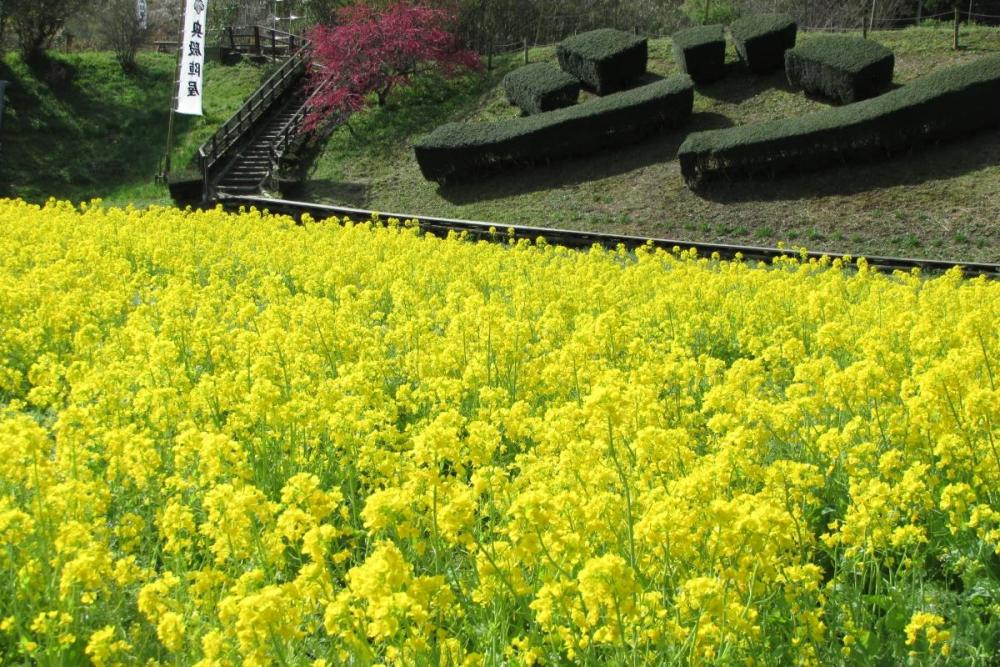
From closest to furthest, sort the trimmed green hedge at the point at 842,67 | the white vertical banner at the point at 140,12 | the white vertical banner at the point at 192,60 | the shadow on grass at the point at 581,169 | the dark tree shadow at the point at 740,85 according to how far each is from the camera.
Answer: the trimmed green hedge at the point at 842,67
the shadow on grass at the point at 581,169
the white vertical banner at the point at 192,60
the dark tree shadow at the point at 740,85
the white vertical banner at the point at 140,12

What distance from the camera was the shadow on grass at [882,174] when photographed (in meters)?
16.6

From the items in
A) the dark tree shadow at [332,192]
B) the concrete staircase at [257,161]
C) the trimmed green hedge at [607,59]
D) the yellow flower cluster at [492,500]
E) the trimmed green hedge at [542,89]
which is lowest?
the yellow flower cluster at [492,500]

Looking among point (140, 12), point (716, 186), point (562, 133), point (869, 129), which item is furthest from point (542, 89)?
point (140, 12)

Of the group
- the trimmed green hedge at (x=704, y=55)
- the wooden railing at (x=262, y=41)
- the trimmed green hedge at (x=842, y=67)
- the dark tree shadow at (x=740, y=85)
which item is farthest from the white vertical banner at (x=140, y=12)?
the trimmed green hedge at (x=842, y=67)

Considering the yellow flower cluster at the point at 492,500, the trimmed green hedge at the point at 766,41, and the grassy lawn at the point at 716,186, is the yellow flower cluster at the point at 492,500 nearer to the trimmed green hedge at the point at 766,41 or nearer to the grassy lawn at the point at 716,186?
the grassy lawn at the point at 716,186

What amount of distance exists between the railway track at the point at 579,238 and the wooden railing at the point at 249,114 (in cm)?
258

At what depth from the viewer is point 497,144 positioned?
20.6m

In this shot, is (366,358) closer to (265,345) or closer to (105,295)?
(265,345)

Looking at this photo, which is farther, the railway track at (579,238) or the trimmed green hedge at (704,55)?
the trimmed green hedge at (704,55)

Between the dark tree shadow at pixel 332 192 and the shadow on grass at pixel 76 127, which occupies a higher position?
the shadow on grass at pixel 76 127

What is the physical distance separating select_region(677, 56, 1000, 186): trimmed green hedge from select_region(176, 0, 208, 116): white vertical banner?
1092 cm

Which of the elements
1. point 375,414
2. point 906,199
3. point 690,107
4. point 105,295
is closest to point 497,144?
point 690,107

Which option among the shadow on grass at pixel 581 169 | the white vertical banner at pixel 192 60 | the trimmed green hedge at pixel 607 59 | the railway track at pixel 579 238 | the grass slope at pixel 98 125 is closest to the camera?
the railway track at pixel 579 238

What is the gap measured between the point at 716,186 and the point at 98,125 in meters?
18.3
